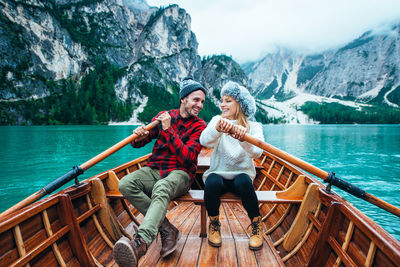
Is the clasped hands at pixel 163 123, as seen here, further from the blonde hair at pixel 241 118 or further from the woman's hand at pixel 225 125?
the blonde hair at pixel 241 118

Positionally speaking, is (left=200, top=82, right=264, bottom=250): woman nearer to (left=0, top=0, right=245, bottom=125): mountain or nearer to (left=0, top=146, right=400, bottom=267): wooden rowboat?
(left=0, top=146, right=400, bottom=267): wooden rowboat

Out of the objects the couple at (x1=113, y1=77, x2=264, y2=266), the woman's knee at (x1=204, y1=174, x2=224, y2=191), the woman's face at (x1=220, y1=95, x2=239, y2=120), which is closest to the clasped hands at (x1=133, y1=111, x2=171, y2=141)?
the couple at (x1=113, y1=77, x2=264, y2=266)

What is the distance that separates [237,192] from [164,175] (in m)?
1.00

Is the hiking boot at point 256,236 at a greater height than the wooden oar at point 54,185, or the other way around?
the wooden oar at point 54,185

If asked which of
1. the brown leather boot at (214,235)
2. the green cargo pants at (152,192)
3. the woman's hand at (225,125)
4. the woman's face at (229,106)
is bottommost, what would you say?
the brown leather boot at (214,235)

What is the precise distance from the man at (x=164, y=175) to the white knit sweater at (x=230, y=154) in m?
0.26

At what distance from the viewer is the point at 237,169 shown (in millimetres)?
3088

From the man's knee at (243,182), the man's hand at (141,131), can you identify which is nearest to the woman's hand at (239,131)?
the man's knee at (243,182)

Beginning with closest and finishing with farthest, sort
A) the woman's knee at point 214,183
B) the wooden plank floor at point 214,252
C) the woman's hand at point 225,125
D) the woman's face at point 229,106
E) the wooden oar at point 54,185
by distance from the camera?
the wooden oar at point 54,185, the woman's hand at point 225,125, the wooden plank floor at point 214,252, the woman's knee at point 214,183, the woman's face at point 229,106

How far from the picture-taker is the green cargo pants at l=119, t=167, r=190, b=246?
2.28 metres

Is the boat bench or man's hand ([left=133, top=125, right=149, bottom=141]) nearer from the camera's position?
the boat bench

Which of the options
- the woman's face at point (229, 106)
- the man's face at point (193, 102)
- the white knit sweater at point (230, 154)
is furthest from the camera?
the man's face at point (193, 102)

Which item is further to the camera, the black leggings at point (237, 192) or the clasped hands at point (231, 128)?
the black leggings at point (237, 192)

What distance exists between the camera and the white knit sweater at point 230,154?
2971 mm
